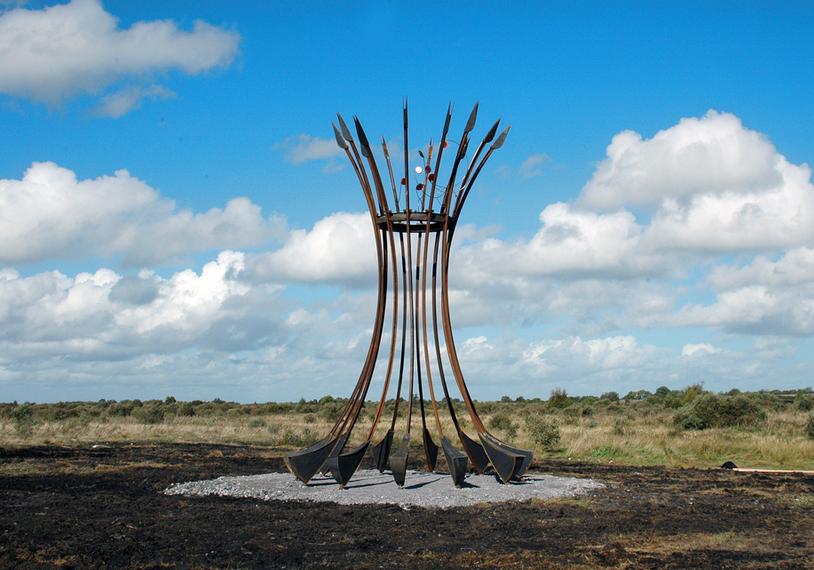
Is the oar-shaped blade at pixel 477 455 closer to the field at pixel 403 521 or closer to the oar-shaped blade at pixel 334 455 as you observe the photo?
the oar-shaped blade at pixel 334 455

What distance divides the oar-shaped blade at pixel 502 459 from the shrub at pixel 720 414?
47.9 feet

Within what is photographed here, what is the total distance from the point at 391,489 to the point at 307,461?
3.88ft

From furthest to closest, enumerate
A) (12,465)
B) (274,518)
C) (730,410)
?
(730,410) → (12,465) → (274,518)

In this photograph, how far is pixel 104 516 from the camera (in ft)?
32.5

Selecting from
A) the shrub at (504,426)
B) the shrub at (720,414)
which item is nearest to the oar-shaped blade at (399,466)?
the shrub at (504,426)

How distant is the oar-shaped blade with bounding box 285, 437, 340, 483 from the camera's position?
11.9 metres

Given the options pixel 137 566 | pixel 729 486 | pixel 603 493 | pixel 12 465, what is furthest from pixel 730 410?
pixel 137 566

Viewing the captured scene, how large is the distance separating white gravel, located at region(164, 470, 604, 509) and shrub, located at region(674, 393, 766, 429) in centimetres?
1335

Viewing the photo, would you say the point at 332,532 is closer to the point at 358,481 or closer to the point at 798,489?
the point at 358,481

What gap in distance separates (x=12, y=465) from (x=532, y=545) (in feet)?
36.5

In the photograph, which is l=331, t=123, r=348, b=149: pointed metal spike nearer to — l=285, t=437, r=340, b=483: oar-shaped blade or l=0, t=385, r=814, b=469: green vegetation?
l=285, t=437, r=340, b=483: oar-shaped blade

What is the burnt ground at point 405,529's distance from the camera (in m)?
7.61

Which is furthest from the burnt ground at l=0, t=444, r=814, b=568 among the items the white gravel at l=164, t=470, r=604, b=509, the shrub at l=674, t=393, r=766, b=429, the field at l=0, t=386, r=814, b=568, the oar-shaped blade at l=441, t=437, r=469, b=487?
the shrub at l=674, t=393, r=766, b=429

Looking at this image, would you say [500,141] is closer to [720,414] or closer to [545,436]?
[545,436]
